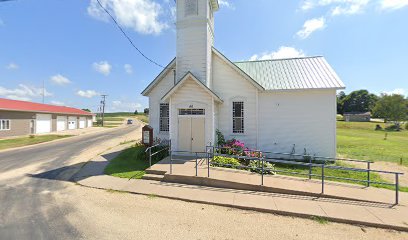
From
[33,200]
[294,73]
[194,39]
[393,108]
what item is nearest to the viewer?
[33,200]

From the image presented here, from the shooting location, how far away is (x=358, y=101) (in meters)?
102

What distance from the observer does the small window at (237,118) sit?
1370 centimetres

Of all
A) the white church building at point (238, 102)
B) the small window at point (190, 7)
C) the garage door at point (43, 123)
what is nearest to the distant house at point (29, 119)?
the garage door at point (43, 123)

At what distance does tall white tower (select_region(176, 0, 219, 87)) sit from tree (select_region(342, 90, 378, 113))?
113936 millimetres

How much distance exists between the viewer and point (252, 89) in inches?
531

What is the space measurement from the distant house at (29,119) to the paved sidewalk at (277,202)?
1008 inches

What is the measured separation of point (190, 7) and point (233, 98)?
21.3 ft

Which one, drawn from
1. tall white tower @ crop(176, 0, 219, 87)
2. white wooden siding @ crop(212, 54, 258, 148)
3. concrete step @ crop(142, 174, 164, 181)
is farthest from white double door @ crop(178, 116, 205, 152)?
concrete step @ crop(142, 174, 164, 181)

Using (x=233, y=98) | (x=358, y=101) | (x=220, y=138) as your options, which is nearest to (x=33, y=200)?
(x=220, y=138)

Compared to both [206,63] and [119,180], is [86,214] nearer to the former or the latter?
[119,180]

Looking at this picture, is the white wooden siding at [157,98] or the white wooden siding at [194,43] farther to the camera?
the white wooden siding at [157,98]

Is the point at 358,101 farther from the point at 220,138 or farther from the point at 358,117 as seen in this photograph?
the point at 220,138

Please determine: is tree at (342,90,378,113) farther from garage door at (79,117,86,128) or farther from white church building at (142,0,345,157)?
garage door at (79,117,86,128)

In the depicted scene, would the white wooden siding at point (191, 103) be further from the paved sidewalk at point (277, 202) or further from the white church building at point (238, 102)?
the paved sidewalk at point (277, 202)
